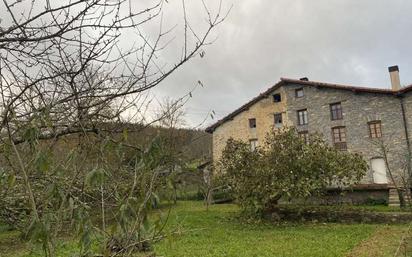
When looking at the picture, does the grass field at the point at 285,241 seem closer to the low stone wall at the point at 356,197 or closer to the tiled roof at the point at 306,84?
the low stone wall at the point at 356,197

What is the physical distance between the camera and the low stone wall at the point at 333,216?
14.4 m

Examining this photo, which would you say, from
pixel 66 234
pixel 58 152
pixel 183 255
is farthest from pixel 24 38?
pixel 183 255

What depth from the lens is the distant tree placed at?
14.8 m

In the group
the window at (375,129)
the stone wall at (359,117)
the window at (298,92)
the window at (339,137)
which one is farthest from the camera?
the window at (298,92)

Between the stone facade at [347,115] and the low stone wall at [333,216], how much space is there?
4.42 m

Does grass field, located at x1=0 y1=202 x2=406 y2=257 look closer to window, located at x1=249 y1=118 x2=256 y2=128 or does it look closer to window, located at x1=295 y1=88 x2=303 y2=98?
window, located at x1=295 y1=88 x2=303 y2=98

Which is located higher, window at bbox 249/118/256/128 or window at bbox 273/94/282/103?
window at bbox 273/94/282/103

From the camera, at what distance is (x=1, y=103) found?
2.26 metres

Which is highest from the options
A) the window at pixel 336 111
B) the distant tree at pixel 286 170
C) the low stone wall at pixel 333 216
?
the window at pixel 336 111

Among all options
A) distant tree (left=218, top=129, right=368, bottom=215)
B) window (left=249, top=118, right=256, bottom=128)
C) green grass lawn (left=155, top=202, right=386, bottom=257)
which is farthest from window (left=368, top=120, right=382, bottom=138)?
green grass lawn (left=155, top=202, right=386, bottom=257)

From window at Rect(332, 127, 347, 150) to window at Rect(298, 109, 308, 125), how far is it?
2.04 metres

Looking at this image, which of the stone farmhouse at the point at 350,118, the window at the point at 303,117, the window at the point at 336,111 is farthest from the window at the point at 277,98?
the window at the point at 336,111

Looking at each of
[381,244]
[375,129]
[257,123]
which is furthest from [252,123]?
[381,244]

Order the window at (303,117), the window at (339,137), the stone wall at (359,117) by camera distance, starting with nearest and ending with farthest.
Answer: the stone wall at (359,117), the window at (339,137), the window at (303,117)
